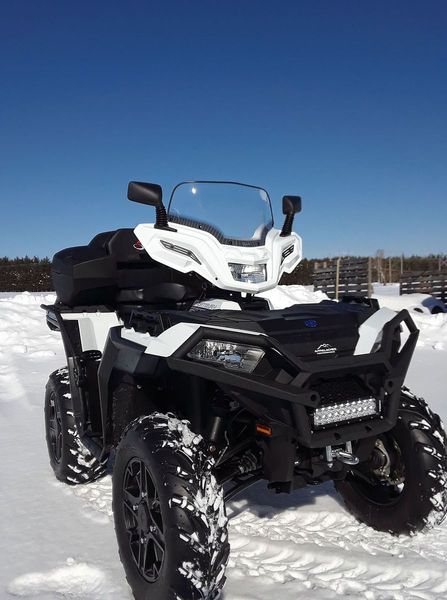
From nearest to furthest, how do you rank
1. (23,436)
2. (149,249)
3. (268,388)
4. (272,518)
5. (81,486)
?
(268,388) < (149,249) < (272,518) < (81,486) < (23,436)

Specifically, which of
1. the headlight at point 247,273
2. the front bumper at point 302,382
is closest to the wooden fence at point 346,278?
the headlight at point 247,273

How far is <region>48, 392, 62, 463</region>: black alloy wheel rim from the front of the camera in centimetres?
394

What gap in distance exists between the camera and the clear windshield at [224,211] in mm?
3162

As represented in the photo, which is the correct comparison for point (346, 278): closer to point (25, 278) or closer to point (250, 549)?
point (25, 278)

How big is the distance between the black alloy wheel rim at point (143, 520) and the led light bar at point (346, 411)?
73 centimetres

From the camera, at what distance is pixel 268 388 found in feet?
7.07

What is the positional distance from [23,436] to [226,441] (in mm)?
3051

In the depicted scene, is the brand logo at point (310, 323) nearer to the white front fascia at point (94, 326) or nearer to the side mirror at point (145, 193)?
the side mirror at point (145, 193)

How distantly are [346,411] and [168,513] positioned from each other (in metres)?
0.84

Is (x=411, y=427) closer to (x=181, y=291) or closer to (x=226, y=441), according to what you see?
(x=226, y=441)

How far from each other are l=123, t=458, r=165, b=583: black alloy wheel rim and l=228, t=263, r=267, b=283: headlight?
112cm

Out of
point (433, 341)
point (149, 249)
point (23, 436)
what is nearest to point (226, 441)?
point (149, 249)

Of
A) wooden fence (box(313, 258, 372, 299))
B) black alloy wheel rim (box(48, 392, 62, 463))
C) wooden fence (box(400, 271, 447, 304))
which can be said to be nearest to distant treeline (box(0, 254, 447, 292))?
wooden fence (box(400, 271, 447, 304))

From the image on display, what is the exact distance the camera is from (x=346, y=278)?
21.4m
